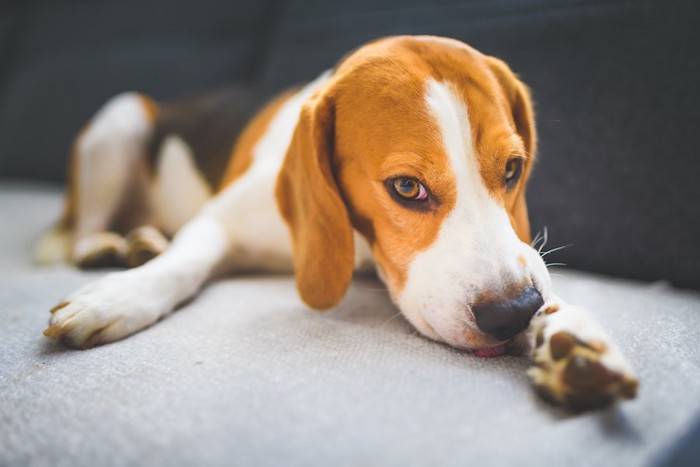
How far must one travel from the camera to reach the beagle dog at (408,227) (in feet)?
3.35

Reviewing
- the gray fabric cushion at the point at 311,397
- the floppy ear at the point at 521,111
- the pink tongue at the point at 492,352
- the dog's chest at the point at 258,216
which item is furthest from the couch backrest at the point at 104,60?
the pink tongue at the point at 492,352

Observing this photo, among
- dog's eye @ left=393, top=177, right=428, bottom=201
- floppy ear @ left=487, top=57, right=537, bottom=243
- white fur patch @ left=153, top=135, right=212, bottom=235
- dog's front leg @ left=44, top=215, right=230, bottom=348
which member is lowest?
white fur patch @ left=153, top=135, right=212, bottom=235

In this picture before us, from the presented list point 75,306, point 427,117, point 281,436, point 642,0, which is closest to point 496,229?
point 427,117

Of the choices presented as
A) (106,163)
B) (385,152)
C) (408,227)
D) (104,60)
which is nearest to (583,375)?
(408,227)

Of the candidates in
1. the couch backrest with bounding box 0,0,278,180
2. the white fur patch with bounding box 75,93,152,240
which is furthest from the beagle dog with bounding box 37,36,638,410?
the couch backrest with bounding box 0,0,278,180

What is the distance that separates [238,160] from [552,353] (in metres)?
1.43

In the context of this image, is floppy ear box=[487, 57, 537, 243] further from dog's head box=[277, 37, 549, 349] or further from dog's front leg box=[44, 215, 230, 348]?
dog's front leg box=[44, 215, 230, 348]

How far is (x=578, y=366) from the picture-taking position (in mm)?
833

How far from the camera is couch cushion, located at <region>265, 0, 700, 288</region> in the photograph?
1.62 metres

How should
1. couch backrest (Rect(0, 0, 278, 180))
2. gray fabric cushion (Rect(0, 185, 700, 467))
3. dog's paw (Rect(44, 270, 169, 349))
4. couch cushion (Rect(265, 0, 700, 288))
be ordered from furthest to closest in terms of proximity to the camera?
couch backrest (Rect(0, 0, 278, 180))
couch cushion (Rect(265, 0, 700, 288))
dog's paw (Rect(44, 270, 169, 349))
gray fabric cushion (Rect(0, 185, 700, 467))

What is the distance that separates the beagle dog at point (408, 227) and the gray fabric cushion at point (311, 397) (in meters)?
0.06

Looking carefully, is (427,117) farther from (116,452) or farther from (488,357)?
(116,452)

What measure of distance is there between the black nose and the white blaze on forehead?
2cm

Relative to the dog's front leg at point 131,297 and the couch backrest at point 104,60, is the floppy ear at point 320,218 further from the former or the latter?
the couch backrest at point 104,60
